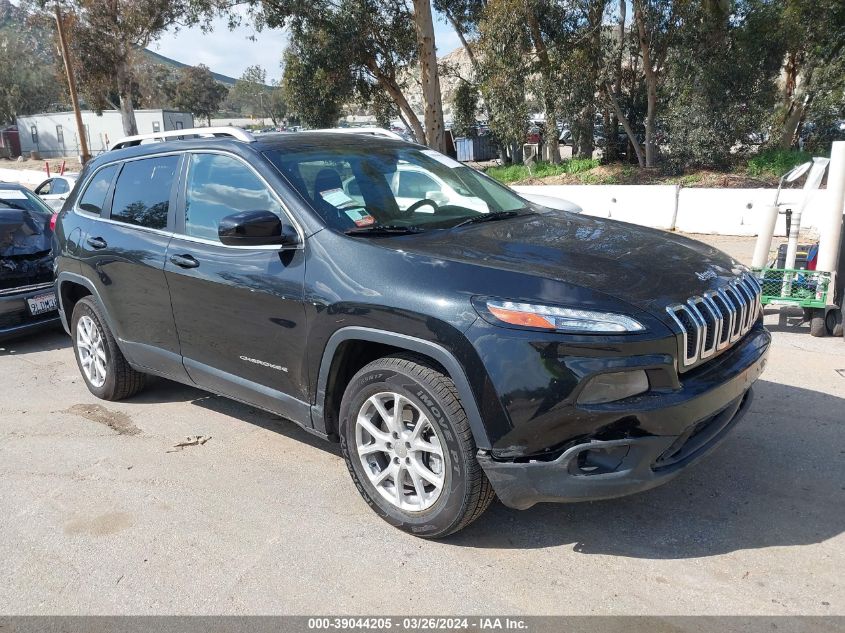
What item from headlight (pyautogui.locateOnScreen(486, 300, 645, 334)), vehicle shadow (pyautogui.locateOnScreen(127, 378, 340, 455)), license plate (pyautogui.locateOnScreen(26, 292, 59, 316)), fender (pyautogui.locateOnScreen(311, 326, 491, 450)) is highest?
headlight (pyautogui.locateOnScreen(486, 300, 645, 334))

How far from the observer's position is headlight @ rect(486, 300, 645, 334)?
9.25 feet

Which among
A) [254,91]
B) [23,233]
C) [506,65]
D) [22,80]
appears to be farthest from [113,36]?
[254,91]

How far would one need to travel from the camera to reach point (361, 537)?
11.2 ft

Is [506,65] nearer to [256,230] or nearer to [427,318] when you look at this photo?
[256,230]

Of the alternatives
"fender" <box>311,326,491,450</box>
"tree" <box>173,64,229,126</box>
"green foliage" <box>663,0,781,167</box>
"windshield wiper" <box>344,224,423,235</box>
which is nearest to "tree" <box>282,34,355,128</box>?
"green foliage" <box>663,0,781,167</box>

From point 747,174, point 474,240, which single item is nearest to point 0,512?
point 474,240

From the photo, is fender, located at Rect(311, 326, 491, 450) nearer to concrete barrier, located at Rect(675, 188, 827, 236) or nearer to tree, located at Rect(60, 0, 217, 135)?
concrete barrier, located at Rect(675, 188, 827, 236)

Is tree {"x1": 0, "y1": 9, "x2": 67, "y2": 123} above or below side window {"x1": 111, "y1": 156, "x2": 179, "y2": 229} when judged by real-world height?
above

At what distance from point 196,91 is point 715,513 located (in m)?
81.9

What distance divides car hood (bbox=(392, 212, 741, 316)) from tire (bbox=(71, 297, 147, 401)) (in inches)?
109

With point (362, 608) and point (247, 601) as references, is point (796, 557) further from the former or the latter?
point (247, 601)

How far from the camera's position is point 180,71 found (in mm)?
78125

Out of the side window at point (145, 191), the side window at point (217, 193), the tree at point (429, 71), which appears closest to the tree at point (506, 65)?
the tree at point (429, 71)

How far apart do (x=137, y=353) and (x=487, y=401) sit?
115 inches
